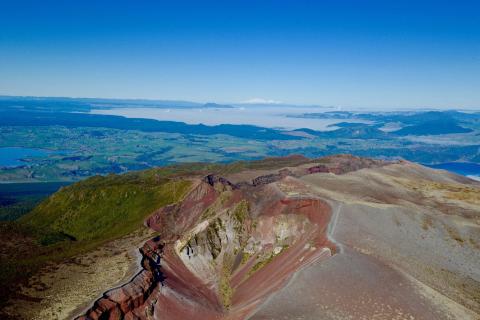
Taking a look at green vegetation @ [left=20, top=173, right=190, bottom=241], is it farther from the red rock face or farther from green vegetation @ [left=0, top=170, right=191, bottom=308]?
the red rock face

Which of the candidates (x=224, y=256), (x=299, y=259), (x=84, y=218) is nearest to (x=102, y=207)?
(x=84, y=218)

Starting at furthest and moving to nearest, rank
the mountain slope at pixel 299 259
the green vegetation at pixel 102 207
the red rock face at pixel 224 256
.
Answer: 1. the green vegetation at pixel 102 207
2. the red rock face at pixel 224 256
3. the mountain slope at pixel 299 259

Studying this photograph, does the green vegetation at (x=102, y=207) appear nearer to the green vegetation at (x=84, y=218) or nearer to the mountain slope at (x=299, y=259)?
the green vegetation at (x=84, y=218)

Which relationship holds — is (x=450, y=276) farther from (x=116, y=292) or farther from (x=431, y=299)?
(x=116, y=292)

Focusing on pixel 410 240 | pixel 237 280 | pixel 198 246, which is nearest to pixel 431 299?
pixel 410 240

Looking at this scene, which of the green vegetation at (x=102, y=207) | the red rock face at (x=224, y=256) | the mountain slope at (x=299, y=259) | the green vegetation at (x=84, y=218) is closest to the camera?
the mountain slope at (x=299, y=259)

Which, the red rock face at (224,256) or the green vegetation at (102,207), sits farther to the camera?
the green vegetation at (102,207)

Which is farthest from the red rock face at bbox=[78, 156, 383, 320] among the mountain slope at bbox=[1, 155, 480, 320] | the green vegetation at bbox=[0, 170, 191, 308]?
the green vegetation at bbox=[0, 170, 191, 308]

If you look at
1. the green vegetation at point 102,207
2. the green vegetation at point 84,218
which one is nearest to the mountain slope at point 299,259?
the green vegetation at point 84,218
